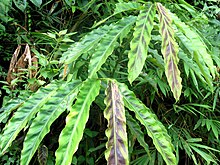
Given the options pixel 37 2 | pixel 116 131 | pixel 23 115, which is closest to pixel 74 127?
pixel 116 131

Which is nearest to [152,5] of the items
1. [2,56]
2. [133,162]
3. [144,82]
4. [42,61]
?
[144,82]

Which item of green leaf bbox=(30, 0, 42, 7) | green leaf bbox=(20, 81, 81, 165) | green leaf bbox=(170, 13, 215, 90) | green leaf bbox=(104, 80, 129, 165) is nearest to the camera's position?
green leaf bbox=(104, 80, 129, 165)

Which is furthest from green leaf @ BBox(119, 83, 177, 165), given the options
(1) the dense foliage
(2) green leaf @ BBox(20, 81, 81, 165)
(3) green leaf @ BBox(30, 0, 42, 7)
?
(3) green leaf @ BBox(30, 0, 42, 7)

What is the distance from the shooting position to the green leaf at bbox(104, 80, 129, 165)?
58 cm

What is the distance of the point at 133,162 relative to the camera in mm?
1193

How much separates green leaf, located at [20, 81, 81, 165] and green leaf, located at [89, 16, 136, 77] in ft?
0.23

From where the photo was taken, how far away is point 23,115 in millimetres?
769

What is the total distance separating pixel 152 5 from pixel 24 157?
1.54ft

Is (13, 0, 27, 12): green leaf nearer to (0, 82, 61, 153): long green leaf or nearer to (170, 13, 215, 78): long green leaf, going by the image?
(0, 82, 61, 153): long green leaf

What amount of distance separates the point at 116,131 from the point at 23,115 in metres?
0.26

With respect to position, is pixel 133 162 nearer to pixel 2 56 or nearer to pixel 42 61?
pixel 42 61

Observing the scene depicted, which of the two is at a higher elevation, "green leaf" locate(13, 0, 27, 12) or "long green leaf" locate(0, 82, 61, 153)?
"green leaf" locate(13, 0, 27, 12)

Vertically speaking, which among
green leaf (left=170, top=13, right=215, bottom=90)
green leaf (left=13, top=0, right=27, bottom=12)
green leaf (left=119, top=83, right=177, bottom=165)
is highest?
green leaf (left=13, top=0, right=27, bottom=12)

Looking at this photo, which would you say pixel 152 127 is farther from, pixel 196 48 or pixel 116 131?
pixel 196 48
